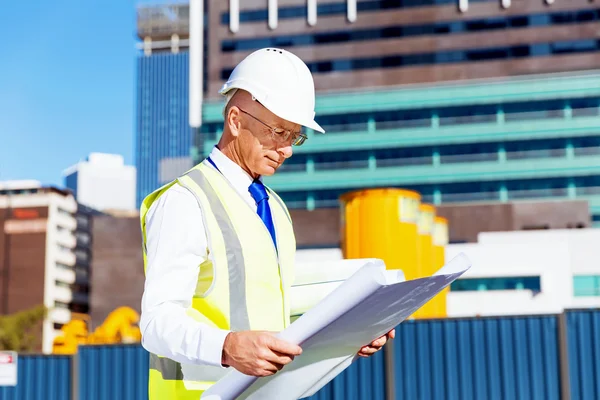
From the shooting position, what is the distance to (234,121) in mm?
2439

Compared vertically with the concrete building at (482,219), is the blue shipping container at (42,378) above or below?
below

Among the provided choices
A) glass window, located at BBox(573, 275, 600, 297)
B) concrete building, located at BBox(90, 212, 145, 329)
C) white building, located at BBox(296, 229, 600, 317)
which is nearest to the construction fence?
white building, located at BBox(296, 229, 600, 317)

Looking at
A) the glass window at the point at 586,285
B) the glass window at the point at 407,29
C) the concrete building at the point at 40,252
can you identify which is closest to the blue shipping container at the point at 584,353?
the glass window at the point at 586,285

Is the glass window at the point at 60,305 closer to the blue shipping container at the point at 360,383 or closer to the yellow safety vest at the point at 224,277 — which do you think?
the blue shipping container at the point at 360,383

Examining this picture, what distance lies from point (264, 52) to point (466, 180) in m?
65.4

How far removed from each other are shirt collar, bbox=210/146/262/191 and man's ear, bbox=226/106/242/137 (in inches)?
3.1

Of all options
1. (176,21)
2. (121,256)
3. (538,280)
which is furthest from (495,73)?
(176,21)

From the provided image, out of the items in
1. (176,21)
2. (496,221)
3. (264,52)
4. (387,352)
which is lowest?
(387,352)

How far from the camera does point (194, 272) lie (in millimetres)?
2217

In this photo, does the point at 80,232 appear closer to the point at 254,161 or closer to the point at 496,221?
the point at 496,221

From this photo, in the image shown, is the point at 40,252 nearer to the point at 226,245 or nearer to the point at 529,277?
the point at 529,277

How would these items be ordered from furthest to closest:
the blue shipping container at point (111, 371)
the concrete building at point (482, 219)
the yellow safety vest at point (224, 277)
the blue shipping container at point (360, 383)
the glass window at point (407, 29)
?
the glass window at point (407, 29)
the concrete building at point (482, 219)
the blue shipping container at point (111, 371)
the blue shipping container at point (360, 383)
the yellow safety vest at point (224, 277)

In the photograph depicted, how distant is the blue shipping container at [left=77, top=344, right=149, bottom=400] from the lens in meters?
14.7

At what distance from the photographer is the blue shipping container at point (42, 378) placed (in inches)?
583
